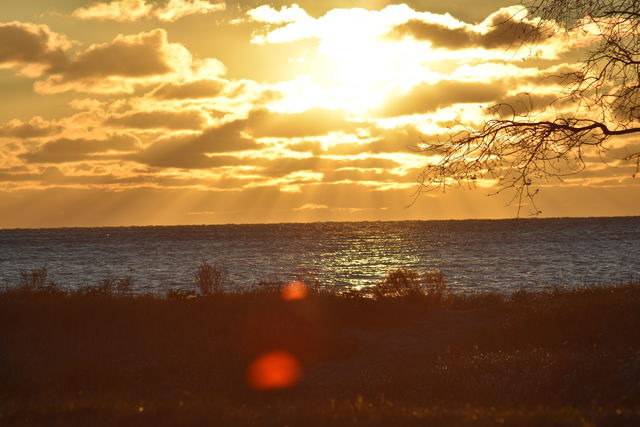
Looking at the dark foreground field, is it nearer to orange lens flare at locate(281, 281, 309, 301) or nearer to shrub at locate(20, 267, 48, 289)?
orange lens flare at locate(281, 281, 309, 301)

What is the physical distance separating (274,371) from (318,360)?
153 cm

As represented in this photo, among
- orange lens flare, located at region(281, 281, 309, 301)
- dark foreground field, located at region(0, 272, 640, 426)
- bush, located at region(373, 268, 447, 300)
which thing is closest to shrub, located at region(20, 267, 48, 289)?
dark foreground field, located at region(0, 272, 640, 426)

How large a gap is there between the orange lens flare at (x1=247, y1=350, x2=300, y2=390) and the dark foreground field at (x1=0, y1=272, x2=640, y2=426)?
69 millimetres

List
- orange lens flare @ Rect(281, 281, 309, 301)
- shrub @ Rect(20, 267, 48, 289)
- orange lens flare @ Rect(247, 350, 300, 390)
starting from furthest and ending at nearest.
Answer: shrub @ Rect(20, 267, 48, 289), orange lens flare @ Rect(281, 281, 309, 301), orange lens flare @ Rect(247, 350, 300, 390)

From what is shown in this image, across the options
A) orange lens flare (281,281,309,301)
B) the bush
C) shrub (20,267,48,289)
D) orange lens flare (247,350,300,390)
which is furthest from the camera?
shrub (20,267,48,289)

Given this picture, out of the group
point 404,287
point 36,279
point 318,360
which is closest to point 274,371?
point 318,360

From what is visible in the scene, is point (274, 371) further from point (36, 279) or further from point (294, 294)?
point (36, 279)

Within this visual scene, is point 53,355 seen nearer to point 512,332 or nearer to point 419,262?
point 512,332

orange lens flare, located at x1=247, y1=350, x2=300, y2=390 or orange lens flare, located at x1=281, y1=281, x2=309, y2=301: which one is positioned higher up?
orange lens flare, located at x1=281, y1=281, x2=309, y2=301

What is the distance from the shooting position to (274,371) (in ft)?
49.5

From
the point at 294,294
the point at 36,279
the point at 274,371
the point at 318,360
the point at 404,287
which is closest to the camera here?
the point at 274,371

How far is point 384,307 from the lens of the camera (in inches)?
859

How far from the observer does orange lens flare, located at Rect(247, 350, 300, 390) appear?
1388 centimetres

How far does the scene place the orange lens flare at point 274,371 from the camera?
13875 millimetres
